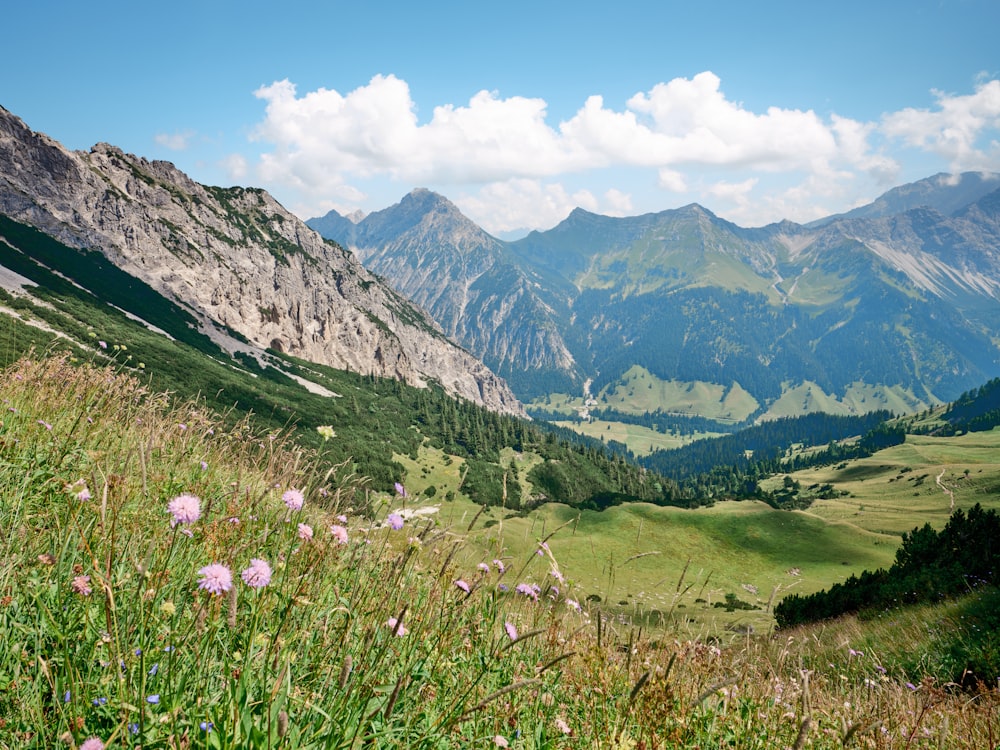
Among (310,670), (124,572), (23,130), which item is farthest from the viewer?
(23,130)

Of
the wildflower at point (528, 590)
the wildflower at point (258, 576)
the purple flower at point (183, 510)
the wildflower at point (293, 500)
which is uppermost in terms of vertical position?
the purple flower at point (183, 510)

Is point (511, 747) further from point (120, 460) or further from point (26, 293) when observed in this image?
point (26, 293)

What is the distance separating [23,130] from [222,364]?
394ft

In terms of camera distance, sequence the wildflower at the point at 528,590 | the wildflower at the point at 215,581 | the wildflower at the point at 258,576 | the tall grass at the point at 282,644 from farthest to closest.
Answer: the wildflower at the point at 528,590, the wildflower at the point at 258,576, the tall grass at the point at 282,644, the wildflower at the point at 215,581

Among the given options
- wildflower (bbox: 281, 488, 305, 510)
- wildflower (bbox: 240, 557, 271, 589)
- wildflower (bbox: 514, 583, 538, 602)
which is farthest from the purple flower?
wildflower (bbox: 514, 583, 538, 602)

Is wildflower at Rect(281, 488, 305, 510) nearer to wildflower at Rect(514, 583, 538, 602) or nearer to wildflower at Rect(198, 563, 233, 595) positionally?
wildflower at Rect(198, 563, 233, 595)

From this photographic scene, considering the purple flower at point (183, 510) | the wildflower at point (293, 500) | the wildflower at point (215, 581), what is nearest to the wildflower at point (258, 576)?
the wildflower at point (215, 581)

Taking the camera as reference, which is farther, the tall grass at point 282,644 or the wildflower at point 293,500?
the wildflower at point 293,500

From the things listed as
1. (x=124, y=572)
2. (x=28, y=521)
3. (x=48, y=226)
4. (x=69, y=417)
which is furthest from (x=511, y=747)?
(x=48, y=226)

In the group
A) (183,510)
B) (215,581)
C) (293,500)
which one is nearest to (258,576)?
(215,581)

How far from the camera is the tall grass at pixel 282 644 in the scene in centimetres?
228

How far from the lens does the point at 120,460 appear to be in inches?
213

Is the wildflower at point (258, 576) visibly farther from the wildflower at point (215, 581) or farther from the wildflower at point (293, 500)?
the wildflower at point (293, 500)

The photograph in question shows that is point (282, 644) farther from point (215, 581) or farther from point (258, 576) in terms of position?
point (215, 581)
